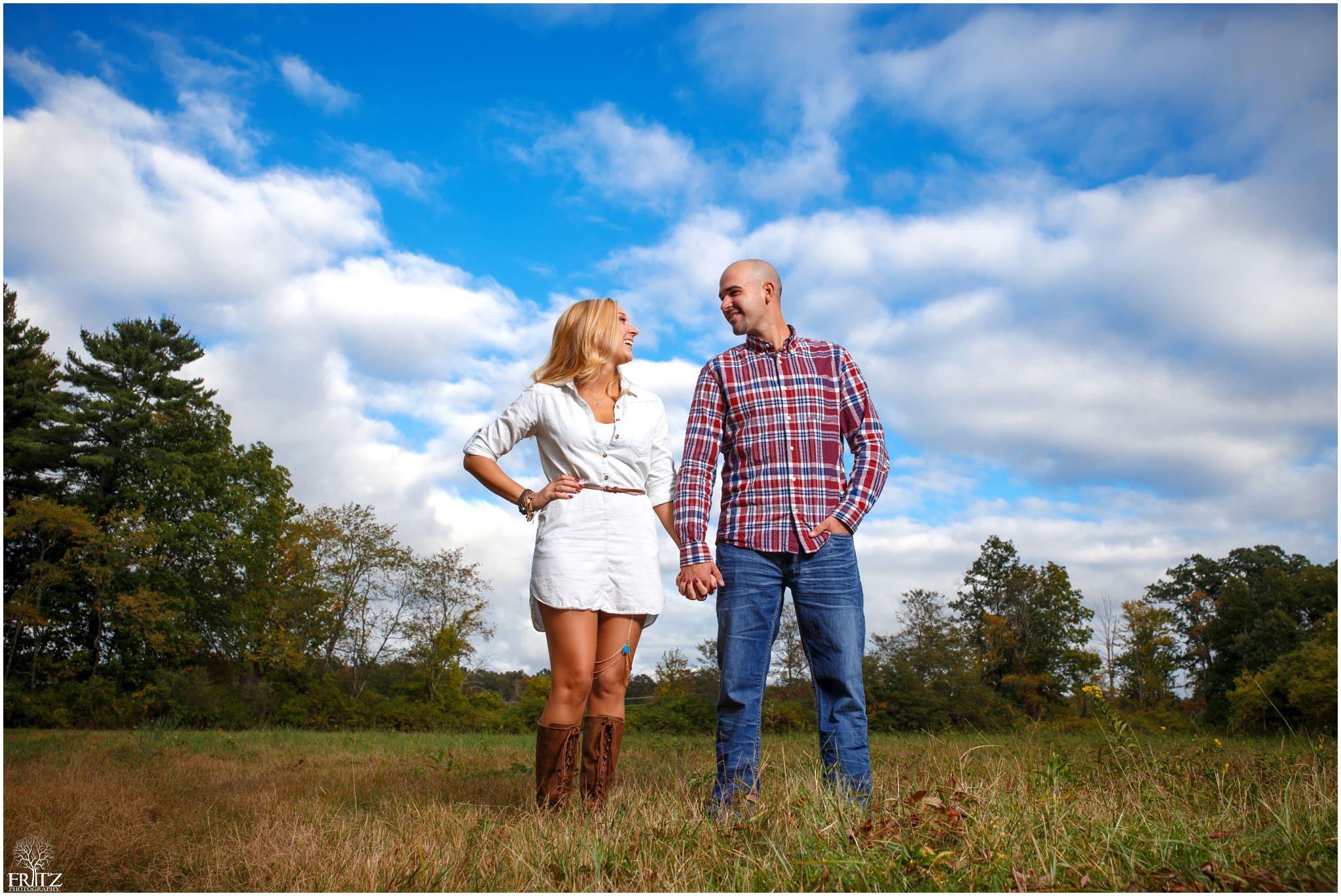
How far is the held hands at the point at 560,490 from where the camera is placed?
373 centimetres

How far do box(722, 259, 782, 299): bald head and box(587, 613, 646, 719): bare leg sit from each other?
1612 mm

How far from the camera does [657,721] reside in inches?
515

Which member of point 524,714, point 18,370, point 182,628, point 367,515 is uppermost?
point 18,370

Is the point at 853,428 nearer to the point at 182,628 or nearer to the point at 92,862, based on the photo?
the point at 92,862

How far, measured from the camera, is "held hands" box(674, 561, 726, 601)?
3635 mm

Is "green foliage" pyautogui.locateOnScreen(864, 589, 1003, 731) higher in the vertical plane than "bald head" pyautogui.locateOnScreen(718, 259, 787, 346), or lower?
lower

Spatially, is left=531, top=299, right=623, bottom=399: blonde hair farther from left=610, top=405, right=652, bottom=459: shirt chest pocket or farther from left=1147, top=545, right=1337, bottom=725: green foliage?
left=1147, top=545, right=1337, bottom=725: green foliage

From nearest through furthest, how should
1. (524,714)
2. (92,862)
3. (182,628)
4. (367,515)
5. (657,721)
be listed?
(92,862) < (657,721) < (524,714) < (182,628) < (367,515)

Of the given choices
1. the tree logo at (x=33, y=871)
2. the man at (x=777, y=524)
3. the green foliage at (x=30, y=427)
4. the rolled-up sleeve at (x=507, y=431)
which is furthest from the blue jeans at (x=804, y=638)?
the green foliage at (x=30, y=427)

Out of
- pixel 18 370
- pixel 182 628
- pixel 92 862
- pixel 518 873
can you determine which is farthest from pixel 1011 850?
pixel 18 370

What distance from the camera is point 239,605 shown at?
27.7 m

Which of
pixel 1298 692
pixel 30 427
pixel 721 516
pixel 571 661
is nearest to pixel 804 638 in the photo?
pixel 721 516

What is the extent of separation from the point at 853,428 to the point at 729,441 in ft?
1.85

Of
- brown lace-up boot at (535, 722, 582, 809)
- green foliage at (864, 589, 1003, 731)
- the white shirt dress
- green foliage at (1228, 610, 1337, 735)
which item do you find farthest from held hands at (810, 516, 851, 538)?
green foliage at (1228, 610, 1337, 735)
